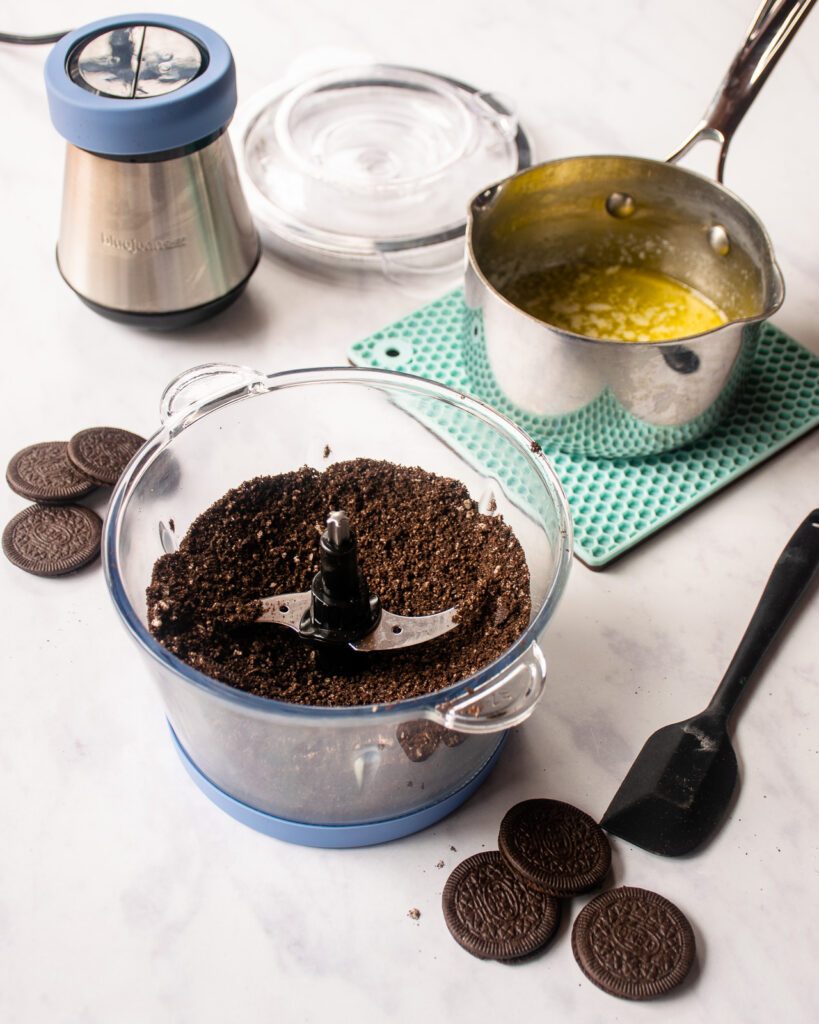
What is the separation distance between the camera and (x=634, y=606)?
34.2 inches

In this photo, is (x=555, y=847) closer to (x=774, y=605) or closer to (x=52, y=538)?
(x=774, y=605)

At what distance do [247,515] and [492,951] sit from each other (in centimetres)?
33

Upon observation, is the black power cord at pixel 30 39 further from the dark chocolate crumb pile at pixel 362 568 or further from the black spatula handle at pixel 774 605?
the black spatula handle at pixel 774 605

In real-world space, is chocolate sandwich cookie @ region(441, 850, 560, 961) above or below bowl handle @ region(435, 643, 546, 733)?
below

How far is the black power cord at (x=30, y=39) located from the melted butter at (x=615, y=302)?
625 mm

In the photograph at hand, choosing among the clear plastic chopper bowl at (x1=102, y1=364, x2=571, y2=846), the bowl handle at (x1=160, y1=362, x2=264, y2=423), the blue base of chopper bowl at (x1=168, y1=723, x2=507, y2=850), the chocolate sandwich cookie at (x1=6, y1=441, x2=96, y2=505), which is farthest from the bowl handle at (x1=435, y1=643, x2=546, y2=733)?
the chocolate sandwich cookie at (x1=6, y1=441, x2=96, y2=505)

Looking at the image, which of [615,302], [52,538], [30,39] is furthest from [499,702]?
[30,39]

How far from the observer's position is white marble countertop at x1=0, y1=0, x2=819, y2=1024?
2.21ft

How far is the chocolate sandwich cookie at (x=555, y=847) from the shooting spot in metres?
0.70

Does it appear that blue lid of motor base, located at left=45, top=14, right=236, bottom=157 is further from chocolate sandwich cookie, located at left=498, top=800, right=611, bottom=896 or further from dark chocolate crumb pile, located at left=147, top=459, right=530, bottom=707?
chocolate sandwich cookie, located at left=498, top=800, right=611, bottom=896

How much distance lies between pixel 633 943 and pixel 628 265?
628 millimetres

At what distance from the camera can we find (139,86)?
0.88 metres

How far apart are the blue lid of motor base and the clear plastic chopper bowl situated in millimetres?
210

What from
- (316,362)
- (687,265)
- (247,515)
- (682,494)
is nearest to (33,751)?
(247,515)
